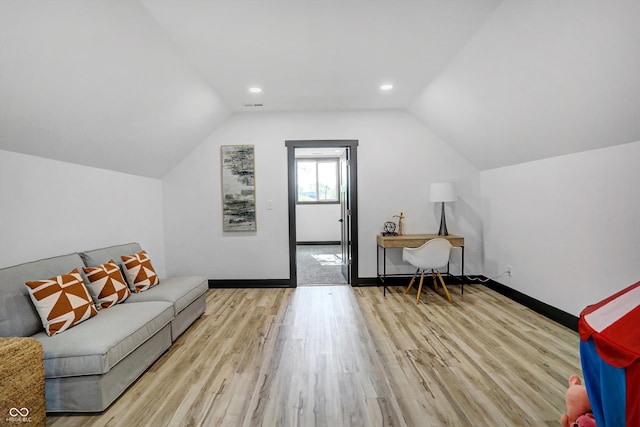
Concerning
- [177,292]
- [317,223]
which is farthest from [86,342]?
[317,223]

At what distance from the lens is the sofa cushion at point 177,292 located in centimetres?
247

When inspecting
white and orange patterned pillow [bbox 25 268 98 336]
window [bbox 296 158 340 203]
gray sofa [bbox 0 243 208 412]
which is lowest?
gray sofa [bbox 0 243 208 412]

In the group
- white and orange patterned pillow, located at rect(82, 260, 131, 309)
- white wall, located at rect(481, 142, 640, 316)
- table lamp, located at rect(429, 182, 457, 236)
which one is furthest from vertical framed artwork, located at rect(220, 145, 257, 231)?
white wall, located at rect(481, 142, 640, 316)

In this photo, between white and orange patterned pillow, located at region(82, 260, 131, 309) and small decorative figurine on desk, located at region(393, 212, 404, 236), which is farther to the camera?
small decorative figurine on desk, located at region(393, 212, 404, 236)

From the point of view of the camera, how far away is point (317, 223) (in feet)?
26.5

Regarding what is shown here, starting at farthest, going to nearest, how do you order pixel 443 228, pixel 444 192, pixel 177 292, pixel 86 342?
1. pixel 443 228
2. pixel 444 192
3. pixel 177 292
4. pixel 86 342

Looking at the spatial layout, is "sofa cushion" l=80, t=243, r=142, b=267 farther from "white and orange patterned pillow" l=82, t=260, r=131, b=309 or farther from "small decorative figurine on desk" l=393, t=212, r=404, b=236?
"small decorative figurine on desk" l=393, t=212, r=404, b=236

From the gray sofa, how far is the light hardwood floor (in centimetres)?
11

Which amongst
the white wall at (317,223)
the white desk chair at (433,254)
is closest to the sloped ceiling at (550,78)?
the white desk chair at (433,254)

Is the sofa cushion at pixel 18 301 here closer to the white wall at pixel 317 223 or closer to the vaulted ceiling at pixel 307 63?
the vaulted ceiling at pixel 307 63

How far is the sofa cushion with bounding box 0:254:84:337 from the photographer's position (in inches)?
66.1

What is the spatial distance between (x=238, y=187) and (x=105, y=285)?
82.4 inches

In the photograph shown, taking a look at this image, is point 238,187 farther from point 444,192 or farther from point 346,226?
point 444,192

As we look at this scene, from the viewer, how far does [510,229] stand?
3477 millimetres
